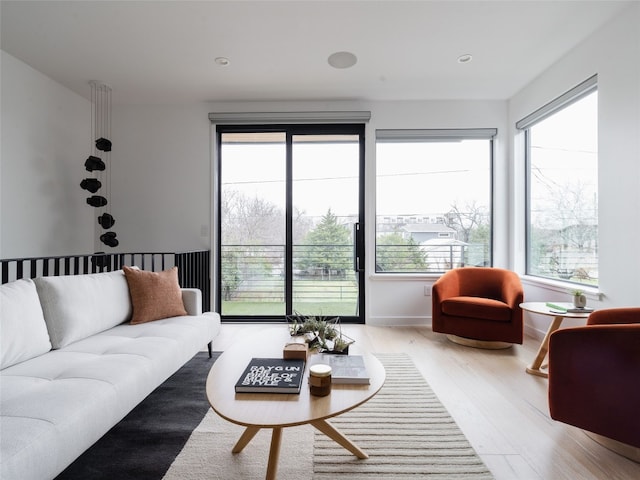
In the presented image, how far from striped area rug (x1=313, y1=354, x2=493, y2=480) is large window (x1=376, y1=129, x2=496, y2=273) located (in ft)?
6.92

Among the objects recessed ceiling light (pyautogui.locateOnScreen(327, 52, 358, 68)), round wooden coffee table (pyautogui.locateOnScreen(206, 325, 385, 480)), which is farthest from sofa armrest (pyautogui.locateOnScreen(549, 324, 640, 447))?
recessed ceiling light (pyautogui.locateOnScreen(327, 52, 358, 68))

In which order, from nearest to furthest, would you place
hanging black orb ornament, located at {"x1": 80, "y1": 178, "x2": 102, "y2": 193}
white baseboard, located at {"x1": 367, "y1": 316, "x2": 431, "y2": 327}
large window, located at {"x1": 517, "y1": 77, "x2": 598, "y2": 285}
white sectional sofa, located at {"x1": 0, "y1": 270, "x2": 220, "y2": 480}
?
white sectional sofa, located at {"x1": 0, "y1": 270, "x2": 220, "y2": 480} → large window, located at {"x1": 517, "y1": 77, "x2": 598, "y2": 285} → hanging black orb ornament, located at {"x1": 80, "y1": 178, "x2": 102, "y2": 193} → white baseboard, located at {"x1": 367, "y1": 316, "x2": 431, "y2": 327}

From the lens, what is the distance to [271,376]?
1.40 meters

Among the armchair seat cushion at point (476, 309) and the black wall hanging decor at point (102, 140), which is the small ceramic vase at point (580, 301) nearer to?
the armchair seat cushion at point (476, 309)

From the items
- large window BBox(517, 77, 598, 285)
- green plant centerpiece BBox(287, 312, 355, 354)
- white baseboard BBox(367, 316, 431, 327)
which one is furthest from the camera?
white baseboard BBox(367, 316, 431, 327)

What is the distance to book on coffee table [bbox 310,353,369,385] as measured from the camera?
1383 millimetres

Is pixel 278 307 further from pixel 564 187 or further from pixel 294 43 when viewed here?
pixel 564 187

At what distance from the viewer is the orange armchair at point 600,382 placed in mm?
1452

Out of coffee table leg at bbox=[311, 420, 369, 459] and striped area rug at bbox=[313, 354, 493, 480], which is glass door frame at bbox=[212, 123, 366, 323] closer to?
striped area rug at bbox=[313, 354, 493, 480]

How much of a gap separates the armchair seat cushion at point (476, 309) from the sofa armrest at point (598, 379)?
55.3 inches

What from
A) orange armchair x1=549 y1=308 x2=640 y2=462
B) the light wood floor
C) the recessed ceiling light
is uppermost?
the recessed ceiling light

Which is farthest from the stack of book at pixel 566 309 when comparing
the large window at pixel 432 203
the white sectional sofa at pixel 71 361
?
the white sectional sofa at pixel 71 361

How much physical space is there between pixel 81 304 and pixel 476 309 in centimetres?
306

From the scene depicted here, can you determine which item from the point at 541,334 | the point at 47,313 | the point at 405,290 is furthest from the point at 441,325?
the point at 47,313
